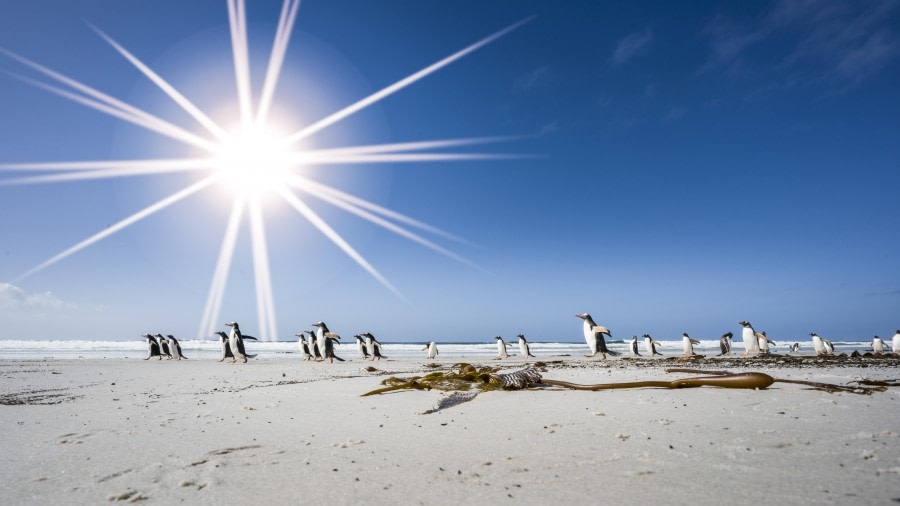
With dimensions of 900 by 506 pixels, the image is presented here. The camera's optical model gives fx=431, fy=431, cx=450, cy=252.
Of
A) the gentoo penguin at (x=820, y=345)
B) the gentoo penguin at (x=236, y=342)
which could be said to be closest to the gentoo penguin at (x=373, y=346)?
the gentoo penguin at (x=236, y=342)

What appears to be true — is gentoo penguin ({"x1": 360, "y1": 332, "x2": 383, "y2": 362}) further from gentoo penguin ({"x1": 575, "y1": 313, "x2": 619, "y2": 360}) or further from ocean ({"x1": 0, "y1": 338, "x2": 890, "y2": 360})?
gentoo penguin ({"x1": 575, "y1": 313, "x2": 619, "y2": 360})

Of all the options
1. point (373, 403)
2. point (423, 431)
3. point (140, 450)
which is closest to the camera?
point (140, 450)

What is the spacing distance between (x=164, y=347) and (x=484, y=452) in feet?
104

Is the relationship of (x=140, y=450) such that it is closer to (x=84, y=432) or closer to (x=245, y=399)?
(x=84, y=432)

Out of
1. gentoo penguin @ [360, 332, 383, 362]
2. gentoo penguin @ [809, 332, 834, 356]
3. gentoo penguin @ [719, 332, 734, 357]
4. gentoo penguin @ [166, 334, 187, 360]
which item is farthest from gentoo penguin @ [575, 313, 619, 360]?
gentoo penguin @ [166, 334, 187, 360]

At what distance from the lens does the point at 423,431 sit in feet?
13.2

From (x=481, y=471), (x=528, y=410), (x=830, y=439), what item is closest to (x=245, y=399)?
(x=528, y=410)

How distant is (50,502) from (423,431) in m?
2.57

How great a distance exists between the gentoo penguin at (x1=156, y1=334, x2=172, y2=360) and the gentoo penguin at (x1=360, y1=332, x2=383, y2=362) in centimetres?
1256

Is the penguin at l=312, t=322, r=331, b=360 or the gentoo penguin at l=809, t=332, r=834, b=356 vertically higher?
the penguin at l=312, t=322, r=331, b=360

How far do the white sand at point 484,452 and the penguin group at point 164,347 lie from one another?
84.0 ft

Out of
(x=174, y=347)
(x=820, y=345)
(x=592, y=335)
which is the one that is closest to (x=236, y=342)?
(x=174, y=347)

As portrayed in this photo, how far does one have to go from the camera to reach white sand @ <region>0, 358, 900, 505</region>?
236cm

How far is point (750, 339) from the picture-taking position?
24.0 m
